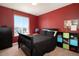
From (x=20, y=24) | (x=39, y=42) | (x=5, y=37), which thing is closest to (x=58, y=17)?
(x=39, y=42)

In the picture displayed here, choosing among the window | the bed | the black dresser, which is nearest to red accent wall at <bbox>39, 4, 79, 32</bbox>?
the bed

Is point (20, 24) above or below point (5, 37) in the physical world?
above

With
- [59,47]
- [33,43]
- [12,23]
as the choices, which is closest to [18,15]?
[12,23]

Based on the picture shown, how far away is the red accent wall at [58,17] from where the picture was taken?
1.59m

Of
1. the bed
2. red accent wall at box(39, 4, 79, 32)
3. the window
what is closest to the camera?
the window

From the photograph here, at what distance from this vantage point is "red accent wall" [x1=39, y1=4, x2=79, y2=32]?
1.59 metres

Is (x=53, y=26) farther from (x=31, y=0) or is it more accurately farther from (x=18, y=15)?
(x=31, y=0)

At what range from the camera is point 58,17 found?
6.05ft

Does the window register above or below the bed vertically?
above

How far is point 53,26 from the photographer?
189 centimetres

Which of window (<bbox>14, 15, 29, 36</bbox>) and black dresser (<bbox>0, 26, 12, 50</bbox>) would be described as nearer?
window (<bbox>14, 15, 29, 36</bbox>)

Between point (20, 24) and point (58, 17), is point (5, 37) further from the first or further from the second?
point (58, 17)

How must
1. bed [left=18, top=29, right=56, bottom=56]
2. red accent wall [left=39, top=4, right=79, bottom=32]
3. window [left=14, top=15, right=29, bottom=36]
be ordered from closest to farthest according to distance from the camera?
window [left=14, top=15, right=29, bottom=36]
red accent wall [left=39, top=4, right=79, bottom=32]
bed [left=18, top=29, right=56, bottom=56]

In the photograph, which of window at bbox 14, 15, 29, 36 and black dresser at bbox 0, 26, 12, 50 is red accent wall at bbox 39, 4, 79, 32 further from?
black dresser at bbox 0, 26, 12, 50
